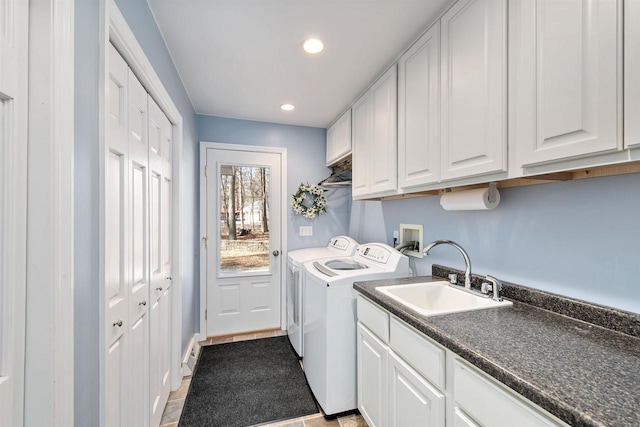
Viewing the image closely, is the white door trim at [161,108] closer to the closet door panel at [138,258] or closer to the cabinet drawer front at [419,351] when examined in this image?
the closet door panel at [138,258]

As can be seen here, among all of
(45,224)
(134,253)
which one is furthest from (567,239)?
(134,253)

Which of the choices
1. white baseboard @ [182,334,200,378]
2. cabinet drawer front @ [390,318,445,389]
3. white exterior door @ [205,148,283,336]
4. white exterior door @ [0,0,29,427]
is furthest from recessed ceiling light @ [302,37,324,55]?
white baseboard @ [182,334,200,378]

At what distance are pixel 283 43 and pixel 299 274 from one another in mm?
1767

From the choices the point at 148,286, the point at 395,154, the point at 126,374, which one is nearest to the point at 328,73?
the point at 395,154

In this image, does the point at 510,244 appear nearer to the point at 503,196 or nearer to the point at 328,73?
the point at 503,196

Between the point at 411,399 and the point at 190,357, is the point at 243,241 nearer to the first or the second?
the point at 190,357

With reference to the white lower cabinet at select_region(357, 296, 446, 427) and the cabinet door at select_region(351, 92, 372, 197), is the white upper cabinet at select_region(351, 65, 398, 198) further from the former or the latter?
the white lower cabinet at select_region(357, 296, 446, 427)

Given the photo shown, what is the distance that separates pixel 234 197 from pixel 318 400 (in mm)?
2090

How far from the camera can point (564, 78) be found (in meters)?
0.88

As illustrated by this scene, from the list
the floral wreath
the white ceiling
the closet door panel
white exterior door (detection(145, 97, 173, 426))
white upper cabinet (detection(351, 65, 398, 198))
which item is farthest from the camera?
the floral wreath

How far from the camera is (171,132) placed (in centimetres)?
206

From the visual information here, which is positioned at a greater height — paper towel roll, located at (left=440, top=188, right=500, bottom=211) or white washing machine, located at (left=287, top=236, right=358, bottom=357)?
paper towel roll, located at (left=440, top=188, right=500, bottom=211)

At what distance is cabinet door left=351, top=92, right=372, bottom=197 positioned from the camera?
2176 mm

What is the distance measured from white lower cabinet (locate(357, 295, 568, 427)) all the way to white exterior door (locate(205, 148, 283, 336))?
1664 millimetres
